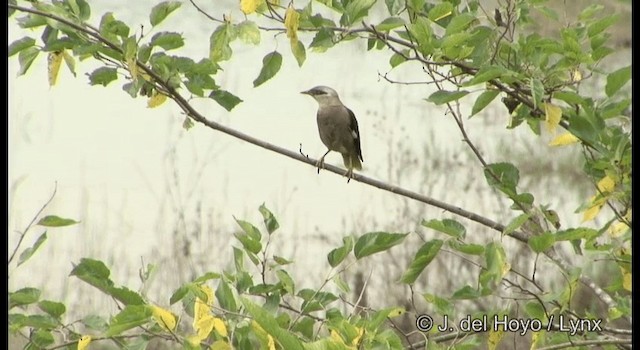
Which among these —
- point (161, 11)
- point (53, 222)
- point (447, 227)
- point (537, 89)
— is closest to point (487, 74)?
point (537, 89)

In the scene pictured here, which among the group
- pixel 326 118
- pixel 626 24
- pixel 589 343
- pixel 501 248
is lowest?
pixel 589 343

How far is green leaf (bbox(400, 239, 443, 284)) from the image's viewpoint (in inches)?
43.3

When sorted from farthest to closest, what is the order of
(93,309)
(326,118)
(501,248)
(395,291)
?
(93,309), (395,291), (326,118), (501,248)

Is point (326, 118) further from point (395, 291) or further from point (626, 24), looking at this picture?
point (626, 24)

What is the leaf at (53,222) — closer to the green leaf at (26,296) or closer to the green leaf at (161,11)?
the green leaf at (26,296)

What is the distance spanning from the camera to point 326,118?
1.71m

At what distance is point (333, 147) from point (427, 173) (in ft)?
1.74

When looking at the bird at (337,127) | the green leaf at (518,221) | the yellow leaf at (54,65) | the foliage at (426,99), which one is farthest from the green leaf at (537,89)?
the bird at (337,127)

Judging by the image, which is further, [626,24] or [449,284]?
[626,24]

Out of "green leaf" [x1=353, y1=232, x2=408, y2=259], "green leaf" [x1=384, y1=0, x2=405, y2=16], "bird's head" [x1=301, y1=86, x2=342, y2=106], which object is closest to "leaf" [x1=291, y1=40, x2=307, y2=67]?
"green leaf" [x1=384, y1=0, x2=405, y2=16]

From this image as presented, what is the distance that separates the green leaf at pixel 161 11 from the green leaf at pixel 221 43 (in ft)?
0.18

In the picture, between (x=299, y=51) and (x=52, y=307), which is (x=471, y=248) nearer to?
(x=299, y=51)

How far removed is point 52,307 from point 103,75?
0.27 metres
